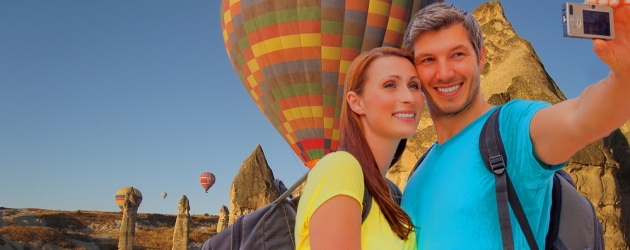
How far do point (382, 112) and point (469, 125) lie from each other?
291mm

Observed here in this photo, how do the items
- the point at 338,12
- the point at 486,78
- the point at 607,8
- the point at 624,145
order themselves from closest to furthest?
the point at 607,8, the point at 486,78, the point at 624,145, the point at 338,12

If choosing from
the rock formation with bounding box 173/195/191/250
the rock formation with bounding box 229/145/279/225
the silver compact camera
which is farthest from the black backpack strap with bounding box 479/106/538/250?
the rock formation with bounding box 173/195/191/250

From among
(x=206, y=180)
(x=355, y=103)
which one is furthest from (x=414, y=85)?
(x=206, y=180)

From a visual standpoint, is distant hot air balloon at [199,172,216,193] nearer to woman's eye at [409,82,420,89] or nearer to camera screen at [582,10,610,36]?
woman's eye at [409,82,420,89]

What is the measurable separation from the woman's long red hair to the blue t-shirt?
0.33 feet

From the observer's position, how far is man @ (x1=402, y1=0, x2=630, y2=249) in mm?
1393

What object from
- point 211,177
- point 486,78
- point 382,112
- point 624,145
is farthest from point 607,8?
point 211,177

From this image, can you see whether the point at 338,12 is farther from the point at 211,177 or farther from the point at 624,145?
the point at 211,177

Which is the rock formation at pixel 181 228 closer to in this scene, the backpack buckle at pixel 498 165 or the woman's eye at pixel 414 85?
the woman's eye at pixel 414 85

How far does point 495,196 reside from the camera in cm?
165

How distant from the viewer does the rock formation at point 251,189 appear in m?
18.4

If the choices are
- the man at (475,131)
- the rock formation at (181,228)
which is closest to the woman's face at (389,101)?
the man at (475,131)

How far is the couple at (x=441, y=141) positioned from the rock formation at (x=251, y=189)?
16172mm

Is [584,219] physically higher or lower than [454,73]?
lower
